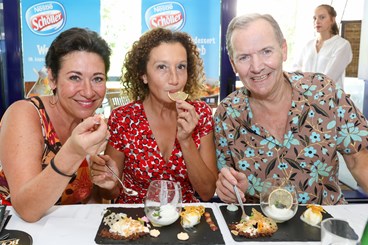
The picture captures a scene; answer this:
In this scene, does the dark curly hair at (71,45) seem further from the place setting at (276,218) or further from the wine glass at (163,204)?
the place setting at (276,218)

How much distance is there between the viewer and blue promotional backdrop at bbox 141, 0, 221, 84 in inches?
146

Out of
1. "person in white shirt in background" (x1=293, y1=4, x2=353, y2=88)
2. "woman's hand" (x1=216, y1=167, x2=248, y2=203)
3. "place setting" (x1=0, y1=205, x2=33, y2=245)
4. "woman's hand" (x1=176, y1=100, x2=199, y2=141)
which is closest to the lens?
"place setting" (x1=0, y1=205, x2=33, y2=245)

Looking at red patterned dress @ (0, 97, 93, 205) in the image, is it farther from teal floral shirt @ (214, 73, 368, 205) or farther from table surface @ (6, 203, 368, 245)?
teal floral shirt @ (214, 73, 368, 205)

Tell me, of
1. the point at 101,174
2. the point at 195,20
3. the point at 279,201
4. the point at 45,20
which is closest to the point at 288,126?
the point at 279,201

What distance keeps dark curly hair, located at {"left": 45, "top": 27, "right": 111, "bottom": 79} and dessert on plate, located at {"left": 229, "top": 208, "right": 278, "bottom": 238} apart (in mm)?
1073

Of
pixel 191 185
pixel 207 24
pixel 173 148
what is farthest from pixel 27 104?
pixel 207 24

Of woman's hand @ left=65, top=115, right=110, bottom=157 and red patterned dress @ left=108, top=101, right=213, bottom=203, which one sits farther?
red patterned dress @ left=108, top=101, right=213, bottom=203

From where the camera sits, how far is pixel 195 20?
380 cm

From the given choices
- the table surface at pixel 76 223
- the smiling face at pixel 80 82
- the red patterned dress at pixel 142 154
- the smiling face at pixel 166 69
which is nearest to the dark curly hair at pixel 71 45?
the smiling face at pixel 80 82

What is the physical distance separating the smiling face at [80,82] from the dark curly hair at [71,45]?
0.02m

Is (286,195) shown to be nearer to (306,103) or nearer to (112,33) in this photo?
(306,103)

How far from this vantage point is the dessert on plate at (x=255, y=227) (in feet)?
4.69

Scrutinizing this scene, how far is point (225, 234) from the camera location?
146 cm

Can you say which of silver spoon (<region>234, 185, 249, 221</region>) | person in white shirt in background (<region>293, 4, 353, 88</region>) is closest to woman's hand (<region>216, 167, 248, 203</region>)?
silver spoon (<region>234, 185, 249, 221</region>)
